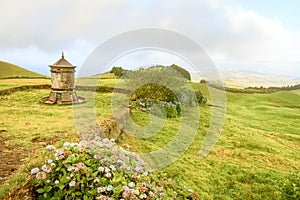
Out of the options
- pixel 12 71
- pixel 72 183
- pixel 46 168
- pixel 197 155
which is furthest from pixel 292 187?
pixel 12 71

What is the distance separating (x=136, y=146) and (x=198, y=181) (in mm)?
2379

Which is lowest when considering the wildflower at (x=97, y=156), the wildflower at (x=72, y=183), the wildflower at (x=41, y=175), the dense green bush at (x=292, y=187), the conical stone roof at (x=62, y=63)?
the dense green bush at (x=292, y=187)

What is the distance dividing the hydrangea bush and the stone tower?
35.4ft

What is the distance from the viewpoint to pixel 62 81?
15242mm

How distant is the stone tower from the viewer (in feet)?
49.3

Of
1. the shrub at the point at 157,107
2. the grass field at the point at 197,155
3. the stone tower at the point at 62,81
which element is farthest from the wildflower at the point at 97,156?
the stone tower at the point at 62,81

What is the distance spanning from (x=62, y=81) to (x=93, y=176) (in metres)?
12.0

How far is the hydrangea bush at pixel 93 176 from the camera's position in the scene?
13.6 ft

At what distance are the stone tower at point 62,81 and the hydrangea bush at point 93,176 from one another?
10.8 m

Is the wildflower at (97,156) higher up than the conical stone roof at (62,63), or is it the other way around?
the conical stone roof at (62,63)

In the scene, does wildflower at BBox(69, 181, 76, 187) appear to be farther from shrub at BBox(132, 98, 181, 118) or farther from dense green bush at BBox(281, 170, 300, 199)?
shrub at BBox(132, 98, 181, 118)

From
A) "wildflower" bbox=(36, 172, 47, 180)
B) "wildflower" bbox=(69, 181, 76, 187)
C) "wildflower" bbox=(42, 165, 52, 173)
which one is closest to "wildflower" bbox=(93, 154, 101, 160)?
"wildflower" bbox=(69, 181, 76, 187)

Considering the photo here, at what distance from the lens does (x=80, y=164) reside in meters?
4.33

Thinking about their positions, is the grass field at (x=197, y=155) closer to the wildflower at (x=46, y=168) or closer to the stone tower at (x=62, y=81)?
the wildflower at (x=46, y=168)
